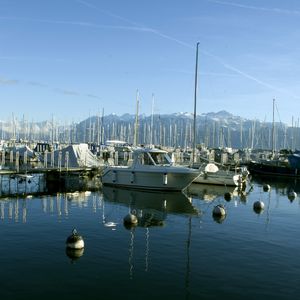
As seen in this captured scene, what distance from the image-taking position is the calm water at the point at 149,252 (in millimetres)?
14359

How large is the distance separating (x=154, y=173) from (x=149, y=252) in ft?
67.6

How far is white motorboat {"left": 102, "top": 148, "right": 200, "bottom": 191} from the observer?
38.2m

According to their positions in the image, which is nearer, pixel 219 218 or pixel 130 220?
pixel 130 220

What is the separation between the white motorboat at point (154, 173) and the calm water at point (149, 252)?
18.2 feet

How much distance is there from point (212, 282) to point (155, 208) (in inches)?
632

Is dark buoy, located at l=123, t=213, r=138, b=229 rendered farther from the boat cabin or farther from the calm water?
the boat cabin

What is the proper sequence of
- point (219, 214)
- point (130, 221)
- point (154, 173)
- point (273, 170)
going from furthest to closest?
point (273, 170), point (154, 173), point (219, 214), point (130, 221)

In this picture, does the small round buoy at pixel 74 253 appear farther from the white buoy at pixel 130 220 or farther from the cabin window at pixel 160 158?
the cabin window at pixel 160 158

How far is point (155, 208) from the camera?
102ft

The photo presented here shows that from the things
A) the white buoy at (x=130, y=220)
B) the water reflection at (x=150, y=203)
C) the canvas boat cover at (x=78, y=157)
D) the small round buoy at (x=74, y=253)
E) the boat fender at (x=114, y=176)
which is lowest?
the water reflection at (x=150, y=203)

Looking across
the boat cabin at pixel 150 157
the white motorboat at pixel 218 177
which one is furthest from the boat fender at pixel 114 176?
the white motorboat at pixel 218 177

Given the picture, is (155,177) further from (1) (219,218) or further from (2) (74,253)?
(2) (74,253)

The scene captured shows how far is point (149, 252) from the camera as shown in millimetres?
18875

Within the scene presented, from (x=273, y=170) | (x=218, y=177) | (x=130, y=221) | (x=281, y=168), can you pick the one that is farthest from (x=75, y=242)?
(x=273, y=170)
